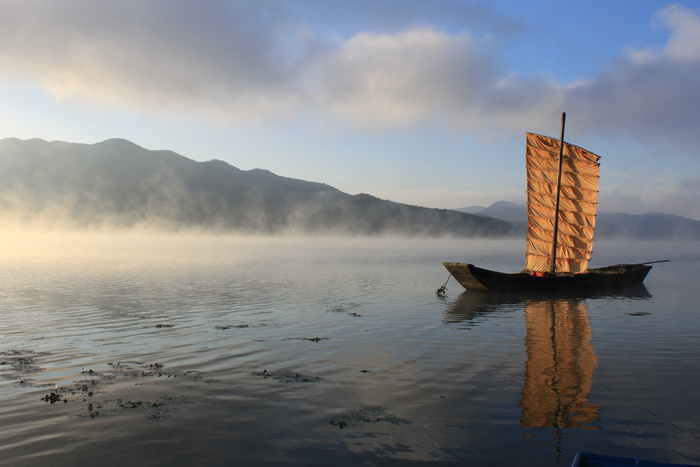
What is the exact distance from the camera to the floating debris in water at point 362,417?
31.9ft

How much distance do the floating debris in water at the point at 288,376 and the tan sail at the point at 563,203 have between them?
3598 centimetres

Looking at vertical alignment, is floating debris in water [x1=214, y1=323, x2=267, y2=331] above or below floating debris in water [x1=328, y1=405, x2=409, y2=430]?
above

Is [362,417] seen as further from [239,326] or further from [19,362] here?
[239,326]

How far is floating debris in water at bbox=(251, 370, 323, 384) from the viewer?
1268 cm

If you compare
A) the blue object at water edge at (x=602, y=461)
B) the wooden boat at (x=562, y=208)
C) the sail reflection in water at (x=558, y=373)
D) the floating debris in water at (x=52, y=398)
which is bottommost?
the floating debris in water at (x=52, y=398)

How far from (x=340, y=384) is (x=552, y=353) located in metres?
8.24

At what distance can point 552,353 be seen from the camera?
54.0 ft

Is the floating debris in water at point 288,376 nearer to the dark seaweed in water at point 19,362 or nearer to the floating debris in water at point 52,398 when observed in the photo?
the floating debris in water at point 52,398

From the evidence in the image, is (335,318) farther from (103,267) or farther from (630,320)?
(103,267)

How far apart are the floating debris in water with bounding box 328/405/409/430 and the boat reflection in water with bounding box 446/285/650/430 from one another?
273 cm

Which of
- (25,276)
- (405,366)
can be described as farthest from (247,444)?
(25,276)

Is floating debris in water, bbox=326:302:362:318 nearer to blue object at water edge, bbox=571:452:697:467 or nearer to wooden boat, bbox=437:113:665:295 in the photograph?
blue object at water edge, bbox=571:452:697:467

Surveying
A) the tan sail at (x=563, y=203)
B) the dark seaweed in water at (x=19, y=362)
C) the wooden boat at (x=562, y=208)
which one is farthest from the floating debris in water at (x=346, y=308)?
the tan sail at (x=563, y=203)

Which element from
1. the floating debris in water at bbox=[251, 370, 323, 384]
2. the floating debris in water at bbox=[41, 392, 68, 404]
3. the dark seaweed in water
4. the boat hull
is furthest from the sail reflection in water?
the dark seaweed in water
